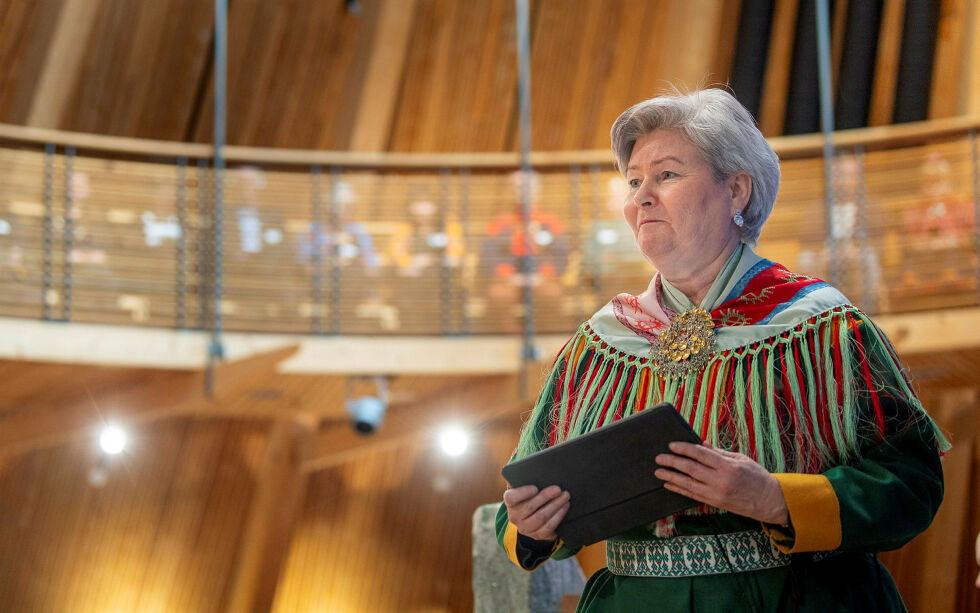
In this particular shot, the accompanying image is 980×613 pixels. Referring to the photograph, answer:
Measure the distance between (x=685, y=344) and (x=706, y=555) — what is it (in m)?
0.33

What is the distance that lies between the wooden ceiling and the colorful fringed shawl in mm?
6266

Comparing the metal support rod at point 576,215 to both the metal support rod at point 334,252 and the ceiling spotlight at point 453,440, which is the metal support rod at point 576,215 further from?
the metal support rod at point 334,252

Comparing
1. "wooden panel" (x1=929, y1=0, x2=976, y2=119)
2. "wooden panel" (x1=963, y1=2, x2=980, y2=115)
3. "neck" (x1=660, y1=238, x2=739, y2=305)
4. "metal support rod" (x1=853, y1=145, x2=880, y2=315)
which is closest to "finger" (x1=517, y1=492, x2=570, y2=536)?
"neck" (x1=660, y1=238, x2=739, y2=305)

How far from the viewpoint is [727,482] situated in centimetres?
156

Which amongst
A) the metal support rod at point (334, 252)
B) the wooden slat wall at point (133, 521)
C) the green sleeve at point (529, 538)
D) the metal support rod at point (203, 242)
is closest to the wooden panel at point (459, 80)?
the metal support rod at point (334, 252)

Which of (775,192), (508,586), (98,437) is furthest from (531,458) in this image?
(98,437)

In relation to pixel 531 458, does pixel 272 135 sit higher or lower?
higher

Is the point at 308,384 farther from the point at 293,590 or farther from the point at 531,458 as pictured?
the point at 531,458

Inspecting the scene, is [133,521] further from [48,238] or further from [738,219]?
[738,219]

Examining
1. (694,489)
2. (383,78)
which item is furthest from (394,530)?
(694,489)

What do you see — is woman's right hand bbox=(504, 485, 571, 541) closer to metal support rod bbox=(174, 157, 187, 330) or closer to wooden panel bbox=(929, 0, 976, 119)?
metal support rod bbox=(174, 157, 187, 330)

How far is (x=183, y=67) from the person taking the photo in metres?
8.13

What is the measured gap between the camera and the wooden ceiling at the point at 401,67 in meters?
7.86

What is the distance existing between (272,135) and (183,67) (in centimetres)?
75
